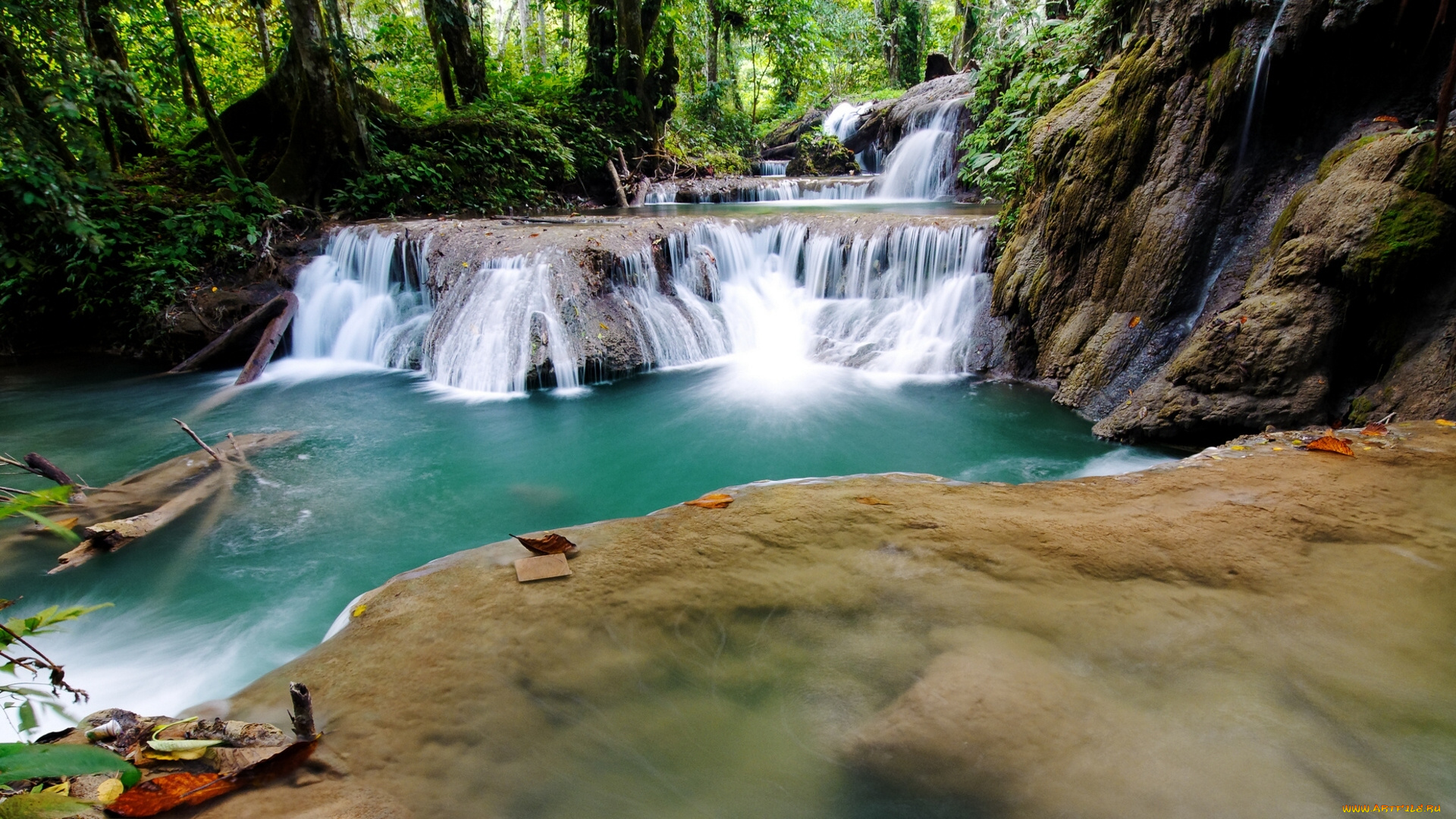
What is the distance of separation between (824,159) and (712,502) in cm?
1647

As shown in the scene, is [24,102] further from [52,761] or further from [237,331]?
[52,761]

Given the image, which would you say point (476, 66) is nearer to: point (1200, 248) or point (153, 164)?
point (153, 164)

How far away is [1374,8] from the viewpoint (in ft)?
14.9

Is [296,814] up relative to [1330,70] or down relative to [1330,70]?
down

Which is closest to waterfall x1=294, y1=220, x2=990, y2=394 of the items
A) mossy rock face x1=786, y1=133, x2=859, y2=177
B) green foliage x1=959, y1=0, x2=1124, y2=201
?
green foliage x1=959, y1=0, x2=1124, y2=201

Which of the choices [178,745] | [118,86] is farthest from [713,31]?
[178,745]

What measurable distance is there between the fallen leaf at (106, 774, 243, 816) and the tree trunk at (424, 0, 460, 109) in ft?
45.8

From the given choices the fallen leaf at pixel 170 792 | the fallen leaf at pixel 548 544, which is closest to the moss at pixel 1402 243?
the fallen leaf at pixel 548 544

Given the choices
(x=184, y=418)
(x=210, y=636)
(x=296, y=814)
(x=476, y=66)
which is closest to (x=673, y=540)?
(x=296, y=814)

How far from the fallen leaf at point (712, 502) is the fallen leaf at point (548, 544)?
2.32ft

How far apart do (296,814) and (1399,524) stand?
12.0 feet

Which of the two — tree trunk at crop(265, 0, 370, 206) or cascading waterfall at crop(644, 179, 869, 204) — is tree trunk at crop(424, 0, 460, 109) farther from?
cascading waterfall at crop(644, 179, 869, 204)

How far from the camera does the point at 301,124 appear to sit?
10.2 m

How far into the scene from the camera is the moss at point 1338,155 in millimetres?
4500
